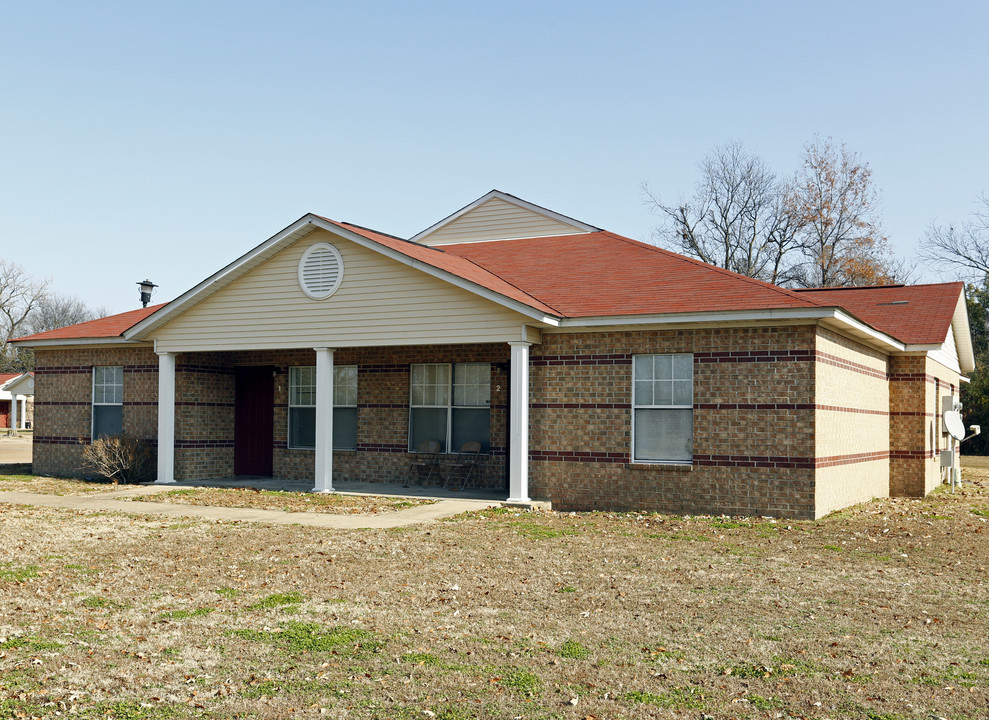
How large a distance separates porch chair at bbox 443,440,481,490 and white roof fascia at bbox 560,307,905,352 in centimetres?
366

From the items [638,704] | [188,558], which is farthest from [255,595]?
[638,704]

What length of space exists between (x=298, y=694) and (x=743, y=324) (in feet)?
33.3

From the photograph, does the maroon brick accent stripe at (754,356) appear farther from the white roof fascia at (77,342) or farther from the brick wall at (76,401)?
the brick wall at (76,401)

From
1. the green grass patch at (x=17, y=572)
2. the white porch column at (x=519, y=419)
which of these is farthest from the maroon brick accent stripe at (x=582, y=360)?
the green grass patch at (x=17, y=572)

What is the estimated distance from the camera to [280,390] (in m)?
20.0

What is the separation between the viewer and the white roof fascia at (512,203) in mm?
20266

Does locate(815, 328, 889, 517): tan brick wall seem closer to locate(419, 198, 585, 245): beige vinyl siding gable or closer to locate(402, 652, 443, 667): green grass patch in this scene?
locate(419, 198, 585, 245): beige vinyl siding gable

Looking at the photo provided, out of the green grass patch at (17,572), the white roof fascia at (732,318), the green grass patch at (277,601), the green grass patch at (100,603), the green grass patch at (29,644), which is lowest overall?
the green grass patch at (17,572)

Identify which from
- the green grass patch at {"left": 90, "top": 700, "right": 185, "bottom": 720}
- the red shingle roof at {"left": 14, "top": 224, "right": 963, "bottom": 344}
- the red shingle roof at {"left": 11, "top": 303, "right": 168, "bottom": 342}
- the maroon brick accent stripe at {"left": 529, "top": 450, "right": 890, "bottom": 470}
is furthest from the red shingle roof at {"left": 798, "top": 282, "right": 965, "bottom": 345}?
the green grass patch at {"left": 90, "top": 700, "right": 185, "bottom": 720}

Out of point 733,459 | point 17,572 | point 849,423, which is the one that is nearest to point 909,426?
point 849,423

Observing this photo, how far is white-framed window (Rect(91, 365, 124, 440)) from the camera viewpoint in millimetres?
20484

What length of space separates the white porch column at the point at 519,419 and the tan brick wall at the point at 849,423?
451 centimetres

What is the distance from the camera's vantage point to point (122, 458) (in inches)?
750

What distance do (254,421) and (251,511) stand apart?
20.0 feet
